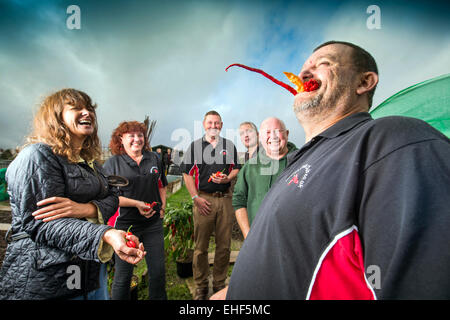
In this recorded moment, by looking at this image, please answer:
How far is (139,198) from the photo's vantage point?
2928mm

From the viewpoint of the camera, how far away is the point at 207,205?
3.52 metres

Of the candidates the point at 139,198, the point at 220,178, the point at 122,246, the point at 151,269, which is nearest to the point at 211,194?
the point at 220,178

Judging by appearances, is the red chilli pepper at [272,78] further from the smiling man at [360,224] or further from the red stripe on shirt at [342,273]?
the red stripe on shirt at [342,273]

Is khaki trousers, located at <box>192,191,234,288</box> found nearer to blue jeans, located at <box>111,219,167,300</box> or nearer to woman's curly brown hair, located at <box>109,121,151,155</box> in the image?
blue jeans, located at <box>111,219,167,300</box>

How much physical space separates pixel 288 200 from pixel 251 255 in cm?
35

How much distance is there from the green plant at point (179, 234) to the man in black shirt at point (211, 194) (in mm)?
478

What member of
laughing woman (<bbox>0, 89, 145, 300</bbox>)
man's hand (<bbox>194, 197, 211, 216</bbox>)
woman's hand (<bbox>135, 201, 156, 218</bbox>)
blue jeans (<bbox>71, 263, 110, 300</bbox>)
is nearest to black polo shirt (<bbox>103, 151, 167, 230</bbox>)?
woman's hand (<bbox>135, 201, 156, 218</bbox>)

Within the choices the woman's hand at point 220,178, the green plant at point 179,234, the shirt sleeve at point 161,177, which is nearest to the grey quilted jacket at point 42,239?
the shirt sleeve at point 161,177

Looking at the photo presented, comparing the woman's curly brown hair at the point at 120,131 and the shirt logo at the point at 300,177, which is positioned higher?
the woman's curly brown hair at the point at 120,131

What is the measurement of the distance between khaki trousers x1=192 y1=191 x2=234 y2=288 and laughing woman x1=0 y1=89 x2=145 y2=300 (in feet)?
6.48

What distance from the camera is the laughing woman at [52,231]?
1.28 meters

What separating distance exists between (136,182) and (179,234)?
Answer: 4.96ft

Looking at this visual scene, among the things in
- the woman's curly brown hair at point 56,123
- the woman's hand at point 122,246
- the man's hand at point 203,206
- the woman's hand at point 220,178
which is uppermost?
the woman's curly brown hair at point 56,123

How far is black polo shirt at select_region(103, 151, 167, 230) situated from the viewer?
2.74m
